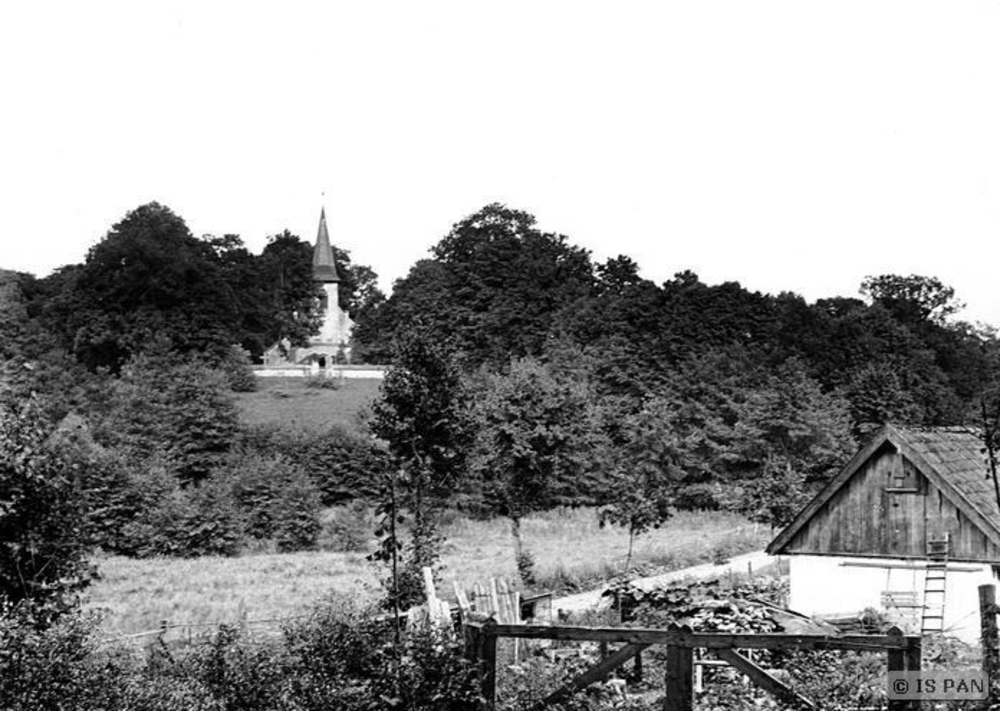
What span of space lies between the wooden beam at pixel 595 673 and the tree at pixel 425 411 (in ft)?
44.0

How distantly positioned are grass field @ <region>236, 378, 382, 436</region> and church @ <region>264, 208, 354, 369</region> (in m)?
9.63

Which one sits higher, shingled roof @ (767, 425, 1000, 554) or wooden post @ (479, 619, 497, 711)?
shingled roof @ (767, 425, 1000, 554)

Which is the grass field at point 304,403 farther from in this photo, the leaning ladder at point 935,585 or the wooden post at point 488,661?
the wooden post at point 488,661

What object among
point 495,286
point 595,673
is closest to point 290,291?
point 495,286

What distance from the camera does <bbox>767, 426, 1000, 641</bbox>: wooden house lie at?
66.8 feet

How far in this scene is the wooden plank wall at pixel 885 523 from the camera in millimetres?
→ 20578

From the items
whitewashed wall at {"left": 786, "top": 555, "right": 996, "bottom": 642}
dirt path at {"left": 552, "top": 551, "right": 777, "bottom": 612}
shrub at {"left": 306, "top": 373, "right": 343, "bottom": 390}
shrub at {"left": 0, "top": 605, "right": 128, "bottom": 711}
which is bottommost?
Answer: dirt path at {"left": 552, "top": 551, "right": 777, "bottom": 612}

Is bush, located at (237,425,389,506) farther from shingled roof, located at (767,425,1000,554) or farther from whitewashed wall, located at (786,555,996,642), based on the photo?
shingled roof, located at (767,425,1000,554)

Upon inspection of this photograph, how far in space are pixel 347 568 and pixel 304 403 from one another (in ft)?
109

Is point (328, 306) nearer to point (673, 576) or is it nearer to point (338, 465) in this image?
point (338, 465)

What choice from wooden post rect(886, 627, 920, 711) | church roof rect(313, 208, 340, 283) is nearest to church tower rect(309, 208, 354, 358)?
church roof rect(313, 208, 340, 283)

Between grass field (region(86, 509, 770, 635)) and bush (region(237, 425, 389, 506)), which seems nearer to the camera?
grass field (region(86, 509, 770, 635))

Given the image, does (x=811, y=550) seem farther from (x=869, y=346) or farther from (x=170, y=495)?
(x=869, y=346)

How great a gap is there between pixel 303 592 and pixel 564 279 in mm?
52556
